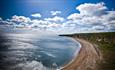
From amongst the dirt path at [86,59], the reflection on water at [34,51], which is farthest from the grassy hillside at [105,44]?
the reflection on water at [34,51]

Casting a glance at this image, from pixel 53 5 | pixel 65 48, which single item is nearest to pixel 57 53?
pixel 65 48

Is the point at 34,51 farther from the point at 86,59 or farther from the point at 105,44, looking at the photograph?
the point at 105,44

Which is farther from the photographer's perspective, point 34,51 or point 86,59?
point 34,51

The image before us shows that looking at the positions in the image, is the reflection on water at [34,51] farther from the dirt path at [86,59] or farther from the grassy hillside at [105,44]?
the grassy hillside at [105,44]

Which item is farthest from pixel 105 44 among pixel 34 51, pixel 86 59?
pixel 34 51

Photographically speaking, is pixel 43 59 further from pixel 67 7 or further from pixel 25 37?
pixel 67 7

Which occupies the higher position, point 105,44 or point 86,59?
point 105,44
